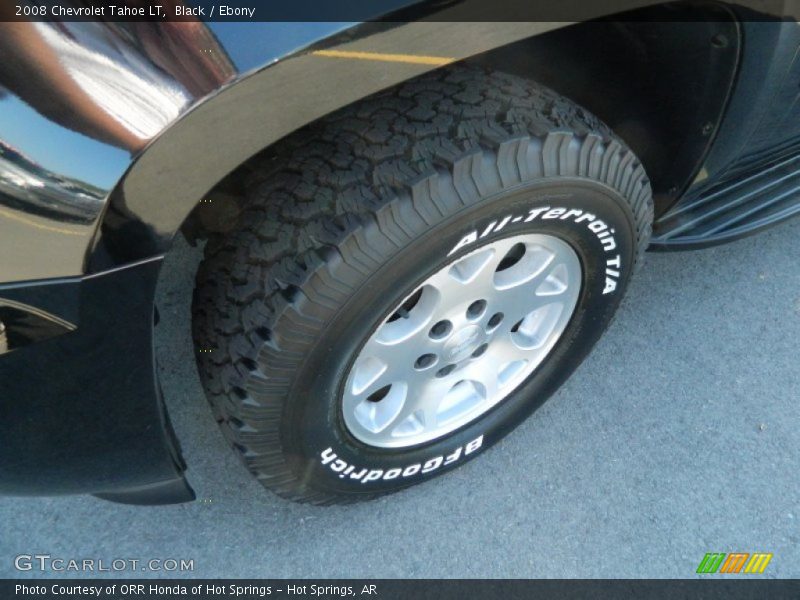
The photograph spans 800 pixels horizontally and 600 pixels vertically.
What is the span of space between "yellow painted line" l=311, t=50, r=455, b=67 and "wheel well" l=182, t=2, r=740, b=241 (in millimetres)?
367

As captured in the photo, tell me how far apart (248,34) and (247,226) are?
48cm

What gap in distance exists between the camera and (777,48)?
1589 mm

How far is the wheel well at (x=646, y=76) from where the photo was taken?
5.21 feet

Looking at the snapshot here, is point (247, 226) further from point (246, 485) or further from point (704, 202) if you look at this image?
point (704, 202)

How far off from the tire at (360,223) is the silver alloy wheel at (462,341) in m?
0.05

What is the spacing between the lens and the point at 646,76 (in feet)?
5.90

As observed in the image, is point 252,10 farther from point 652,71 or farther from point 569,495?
point 569,495

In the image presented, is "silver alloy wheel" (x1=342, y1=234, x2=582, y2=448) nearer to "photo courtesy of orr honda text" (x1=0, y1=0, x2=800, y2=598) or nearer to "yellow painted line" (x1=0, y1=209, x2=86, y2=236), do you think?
"photo courtesy of orr honda text" (x1=0, y1=0, x2=800, y2=598)

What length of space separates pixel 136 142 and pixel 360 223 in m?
0.41

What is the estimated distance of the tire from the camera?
140 cm

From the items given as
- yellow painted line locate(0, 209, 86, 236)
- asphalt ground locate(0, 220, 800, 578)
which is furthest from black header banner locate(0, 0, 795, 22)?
asphalt ground locate(0, 220, 800, 578)

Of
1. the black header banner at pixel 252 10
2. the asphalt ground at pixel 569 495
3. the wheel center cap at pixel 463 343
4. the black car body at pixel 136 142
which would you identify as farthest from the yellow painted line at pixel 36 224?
the asphalt ground at pixel 569 495
